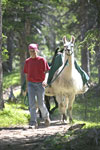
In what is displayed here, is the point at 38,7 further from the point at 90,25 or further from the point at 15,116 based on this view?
the point at 15,116

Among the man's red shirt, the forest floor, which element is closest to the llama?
the man's red shirt

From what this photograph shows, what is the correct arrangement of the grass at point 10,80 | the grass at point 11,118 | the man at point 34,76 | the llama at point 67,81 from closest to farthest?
the man at point 34,76
the grass at point 11,118
the llama at point 67,81
the grass at point 10,80

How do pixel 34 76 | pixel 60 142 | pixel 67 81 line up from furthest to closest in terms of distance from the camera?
pixel 67 81 < pixel 34 76 < pixel 60 142

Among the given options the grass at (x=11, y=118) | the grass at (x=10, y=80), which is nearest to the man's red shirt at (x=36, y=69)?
the grass at (x=11, y=118)

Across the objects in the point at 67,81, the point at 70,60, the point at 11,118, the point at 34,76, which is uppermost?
the point at 70,60

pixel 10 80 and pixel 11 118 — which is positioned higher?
pixel 11 118

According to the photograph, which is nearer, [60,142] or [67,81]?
[60,142]

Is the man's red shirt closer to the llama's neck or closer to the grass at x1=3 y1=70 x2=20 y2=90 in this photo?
the llama's neck

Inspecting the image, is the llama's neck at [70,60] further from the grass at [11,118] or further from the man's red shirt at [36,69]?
the grass at [11,118]

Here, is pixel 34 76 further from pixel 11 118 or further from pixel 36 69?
pixel 11 118

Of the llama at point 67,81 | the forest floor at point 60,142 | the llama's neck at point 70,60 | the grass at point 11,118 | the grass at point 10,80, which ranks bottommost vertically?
the grass at point 10,80

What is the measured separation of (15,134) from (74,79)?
3.56m

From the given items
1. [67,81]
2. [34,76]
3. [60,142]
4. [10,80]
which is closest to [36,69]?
[34,76]

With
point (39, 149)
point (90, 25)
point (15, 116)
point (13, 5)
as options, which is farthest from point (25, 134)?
point (90, 25)
